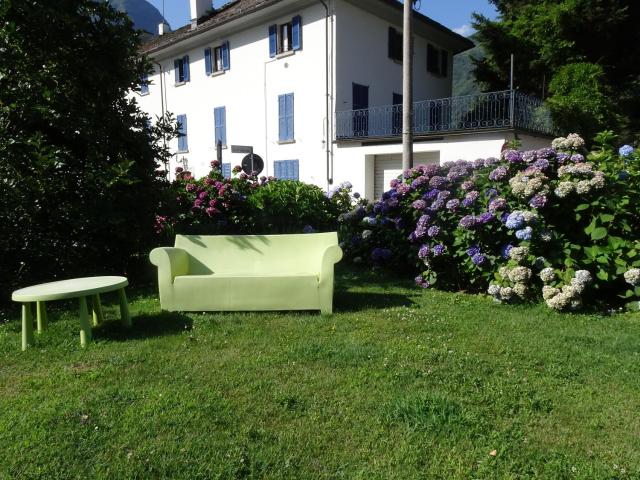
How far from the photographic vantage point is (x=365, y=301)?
223 inches

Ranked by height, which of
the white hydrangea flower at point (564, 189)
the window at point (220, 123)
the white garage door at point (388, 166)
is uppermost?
the window at point (220, 123)

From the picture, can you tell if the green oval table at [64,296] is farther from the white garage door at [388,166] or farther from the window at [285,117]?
the window at [285,117]

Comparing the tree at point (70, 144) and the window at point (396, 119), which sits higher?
the window at point (396, 119)

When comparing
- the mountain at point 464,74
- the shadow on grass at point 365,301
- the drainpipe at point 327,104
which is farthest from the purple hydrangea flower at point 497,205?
the mountain at point 464,74

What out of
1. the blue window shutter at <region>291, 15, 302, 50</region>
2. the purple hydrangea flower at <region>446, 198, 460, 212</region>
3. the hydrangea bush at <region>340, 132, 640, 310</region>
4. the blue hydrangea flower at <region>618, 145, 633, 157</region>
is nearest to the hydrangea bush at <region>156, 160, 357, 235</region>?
the hydrangea bush at <region>340, 132, 640, 310</region>

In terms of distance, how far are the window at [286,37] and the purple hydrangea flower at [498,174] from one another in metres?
13.7

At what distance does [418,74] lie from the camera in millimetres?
20438

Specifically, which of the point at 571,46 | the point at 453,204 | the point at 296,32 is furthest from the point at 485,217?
the point at 296,32

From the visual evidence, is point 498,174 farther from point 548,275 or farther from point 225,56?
point 225,56

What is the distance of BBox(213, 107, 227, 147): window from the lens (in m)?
21.8

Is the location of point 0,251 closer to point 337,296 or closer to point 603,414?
point 337,296

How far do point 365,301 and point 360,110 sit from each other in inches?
486

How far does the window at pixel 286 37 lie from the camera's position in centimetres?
1781

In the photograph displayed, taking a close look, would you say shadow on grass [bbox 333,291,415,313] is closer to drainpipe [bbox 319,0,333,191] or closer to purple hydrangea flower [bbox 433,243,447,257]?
purple hydrangea flower [bbox 433,243,447,257]
